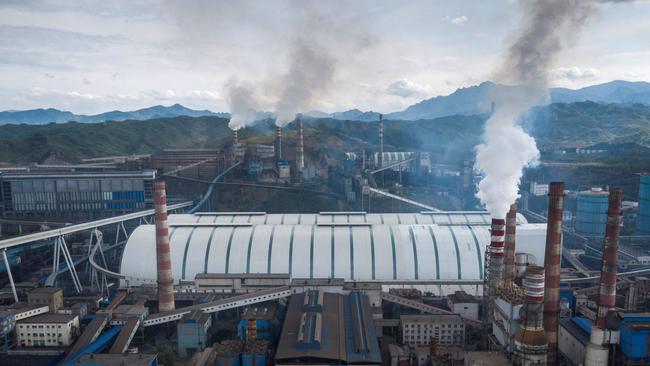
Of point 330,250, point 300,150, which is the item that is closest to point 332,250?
point 330,250

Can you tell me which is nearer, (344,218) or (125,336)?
(125,336)

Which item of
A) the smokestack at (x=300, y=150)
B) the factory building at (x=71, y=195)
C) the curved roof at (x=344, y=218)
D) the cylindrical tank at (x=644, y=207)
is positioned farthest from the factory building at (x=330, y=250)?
the smokestack at (x=300, y=150)

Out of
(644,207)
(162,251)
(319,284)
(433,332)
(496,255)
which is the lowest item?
(433,332)

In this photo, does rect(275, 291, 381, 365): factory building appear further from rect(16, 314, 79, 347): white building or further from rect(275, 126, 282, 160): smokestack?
rect(275, 126, 282, 160): smokestack

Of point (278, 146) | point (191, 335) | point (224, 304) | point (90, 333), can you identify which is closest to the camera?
point (90, 333)

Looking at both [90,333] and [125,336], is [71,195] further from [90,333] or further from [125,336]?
[125,336]

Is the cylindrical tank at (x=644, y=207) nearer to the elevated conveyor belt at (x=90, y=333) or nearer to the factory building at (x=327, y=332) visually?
the factory building at (x=327, y=332)

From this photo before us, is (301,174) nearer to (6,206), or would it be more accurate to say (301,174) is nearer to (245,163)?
(245,163)
